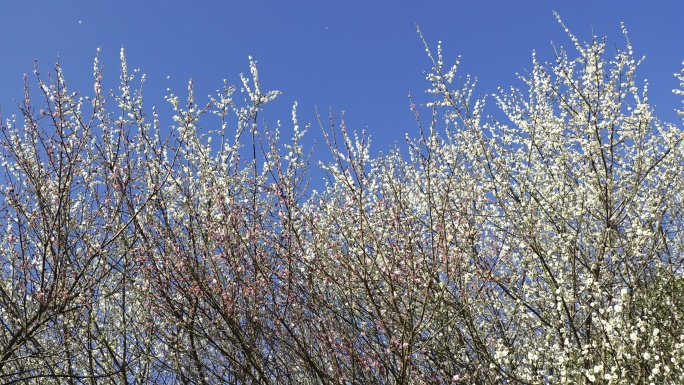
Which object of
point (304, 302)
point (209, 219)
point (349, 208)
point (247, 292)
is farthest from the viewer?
point (349, 208)

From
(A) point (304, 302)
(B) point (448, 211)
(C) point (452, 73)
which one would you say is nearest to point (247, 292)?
(A) point (304, 302)

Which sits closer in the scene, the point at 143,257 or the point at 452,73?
the point at 143,257

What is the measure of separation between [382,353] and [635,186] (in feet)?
8.95

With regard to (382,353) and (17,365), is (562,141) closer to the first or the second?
(382,353)

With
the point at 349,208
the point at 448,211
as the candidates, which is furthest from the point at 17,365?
the point at 448,211

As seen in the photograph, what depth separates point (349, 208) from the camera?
6.51 m

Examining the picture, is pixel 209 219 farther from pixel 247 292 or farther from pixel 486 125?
pixel 486 125

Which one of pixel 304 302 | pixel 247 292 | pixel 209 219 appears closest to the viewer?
pixel 247 292

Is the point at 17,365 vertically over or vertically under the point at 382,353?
over

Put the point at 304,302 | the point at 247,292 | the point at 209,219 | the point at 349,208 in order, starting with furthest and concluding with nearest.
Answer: the point at 349,208
the point at 209,219
the point at 304,302
the point at 247,292

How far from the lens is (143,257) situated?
539 centimetres

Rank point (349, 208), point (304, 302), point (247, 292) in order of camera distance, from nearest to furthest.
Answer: point (247, 292), point (304, 302), point (349, 208)

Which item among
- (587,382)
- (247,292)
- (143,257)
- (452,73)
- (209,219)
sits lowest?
(587,382)

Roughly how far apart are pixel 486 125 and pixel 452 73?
62cm
